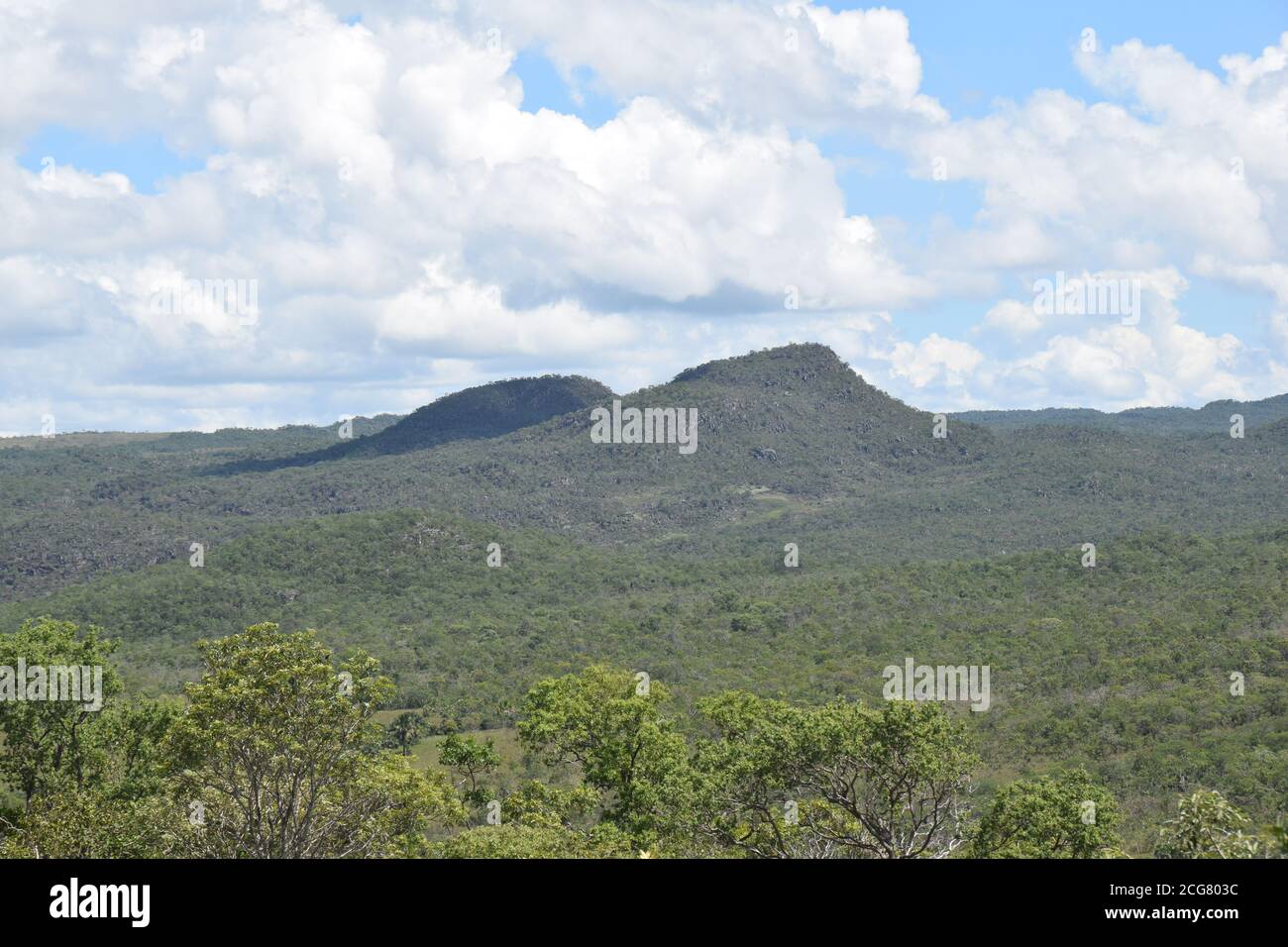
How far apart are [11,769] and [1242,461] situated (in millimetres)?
179805

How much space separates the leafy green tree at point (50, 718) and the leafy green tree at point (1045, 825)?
988 inches

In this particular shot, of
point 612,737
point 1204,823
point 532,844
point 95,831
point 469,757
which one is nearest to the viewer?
point 1204,823

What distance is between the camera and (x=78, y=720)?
35.1m

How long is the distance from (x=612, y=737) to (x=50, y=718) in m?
16.8

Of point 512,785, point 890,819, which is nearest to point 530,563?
point 512,785

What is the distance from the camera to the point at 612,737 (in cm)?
3312

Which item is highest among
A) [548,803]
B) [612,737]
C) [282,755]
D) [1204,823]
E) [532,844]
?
[1204,823]

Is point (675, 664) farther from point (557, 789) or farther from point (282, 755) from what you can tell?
point (282, 755)

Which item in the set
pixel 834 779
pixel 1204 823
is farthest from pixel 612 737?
pixel 1204 823

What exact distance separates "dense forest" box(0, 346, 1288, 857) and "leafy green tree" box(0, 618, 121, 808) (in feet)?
0.41

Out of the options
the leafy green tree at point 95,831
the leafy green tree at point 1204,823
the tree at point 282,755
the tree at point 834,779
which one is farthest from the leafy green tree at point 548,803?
the leafy green tree at point 1204,823
